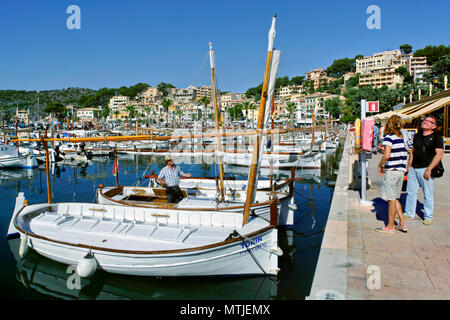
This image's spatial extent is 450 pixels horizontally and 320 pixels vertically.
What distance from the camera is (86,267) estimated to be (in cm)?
735

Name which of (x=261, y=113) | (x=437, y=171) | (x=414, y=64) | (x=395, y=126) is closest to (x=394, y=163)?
(x=395, y=126)

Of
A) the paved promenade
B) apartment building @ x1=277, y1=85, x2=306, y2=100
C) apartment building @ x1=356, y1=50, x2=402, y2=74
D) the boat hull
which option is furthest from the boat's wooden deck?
apartment building @ x1=277, y1=85, x2=306, y2=100

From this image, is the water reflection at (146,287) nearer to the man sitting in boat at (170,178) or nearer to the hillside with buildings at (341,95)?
the man sitting in boat at (170,178)

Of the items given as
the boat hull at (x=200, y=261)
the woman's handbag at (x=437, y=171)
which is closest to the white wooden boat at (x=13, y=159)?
the boat hull at (x=200, y=261)

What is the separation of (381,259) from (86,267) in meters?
6.35

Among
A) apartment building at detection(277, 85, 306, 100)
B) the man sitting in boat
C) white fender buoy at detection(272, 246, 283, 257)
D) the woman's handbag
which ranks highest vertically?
apartment building at detection(277, 85, 306, 100)

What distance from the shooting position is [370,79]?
5472 inches

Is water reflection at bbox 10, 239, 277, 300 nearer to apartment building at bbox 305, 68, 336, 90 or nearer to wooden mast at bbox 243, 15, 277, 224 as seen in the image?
wooden mast at bbox 243, 15, 277, 224

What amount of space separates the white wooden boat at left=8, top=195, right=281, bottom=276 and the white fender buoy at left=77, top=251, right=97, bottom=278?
22 millimetres

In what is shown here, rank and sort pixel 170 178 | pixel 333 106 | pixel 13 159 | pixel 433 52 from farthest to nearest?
pixel 433 52
pixel 333 106
pixel 13 159
pixel 170 178

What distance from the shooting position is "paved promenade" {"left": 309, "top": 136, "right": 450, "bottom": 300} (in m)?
4.25

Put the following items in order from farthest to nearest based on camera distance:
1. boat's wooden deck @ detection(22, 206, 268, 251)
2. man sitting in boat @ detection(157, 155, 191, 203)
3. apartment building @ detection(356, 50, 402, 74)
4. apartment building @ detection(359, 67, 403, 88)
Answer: apartment building @ detection(356, 50, 402, 74) → apartment building @ detection(359, 67, 403, 88) → man sitting in boat @ detection(157, 155, 191, 203) → boat's wooden deck @ detection(22, 206, 268, 251)

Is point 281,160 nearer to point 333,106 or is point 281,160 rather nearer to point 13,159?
point 13,159

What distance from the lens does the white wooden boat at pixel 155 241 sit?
722 cm
